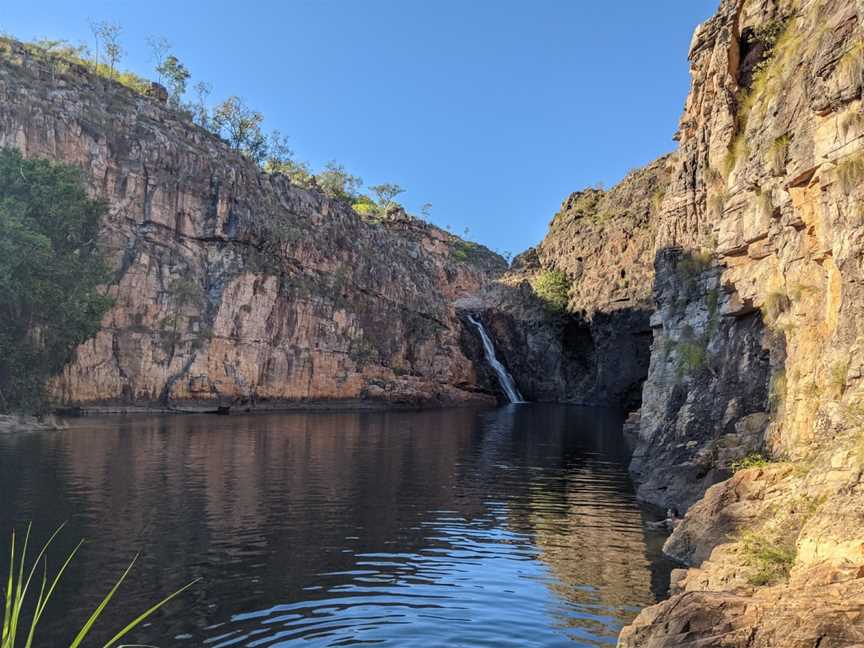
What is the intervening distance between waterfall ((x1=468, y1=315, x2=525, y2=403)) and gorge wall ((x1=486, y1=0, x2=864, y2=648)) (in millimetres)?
72010

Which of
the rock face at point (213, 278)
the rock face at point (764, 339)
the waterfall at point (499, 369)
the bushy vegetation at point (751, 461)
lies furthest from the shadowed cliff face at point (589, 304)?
the bushy vegetation at point (751, 461)

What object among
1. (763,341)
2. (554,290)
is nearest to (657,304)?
(763,341)

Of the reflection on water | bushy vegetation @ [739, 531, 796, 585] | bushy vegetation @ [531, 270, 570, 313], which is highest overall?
bushy vegetation @ [531, 270, 570, 313]

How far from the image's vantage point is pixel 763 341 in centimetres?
2659

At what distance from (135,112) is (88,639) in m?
75.9

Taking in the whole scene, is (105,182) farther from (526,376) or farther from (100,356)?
(526,376)

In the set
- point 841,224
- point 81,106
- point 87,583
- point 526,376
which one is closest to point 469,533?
point 87,583

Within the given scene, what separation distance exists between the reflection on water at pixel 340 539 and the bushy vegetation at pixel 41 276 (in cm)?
1115

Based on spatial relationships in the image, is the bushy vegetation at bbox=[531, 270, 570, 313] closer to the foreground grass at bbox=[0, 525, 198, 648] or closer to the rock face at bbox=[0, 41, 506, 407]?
the rock face at bbox=[0, 41, 506, 407]

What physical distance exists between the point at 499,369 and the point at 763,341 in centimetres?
8491

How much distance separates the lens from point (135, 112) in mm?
78312

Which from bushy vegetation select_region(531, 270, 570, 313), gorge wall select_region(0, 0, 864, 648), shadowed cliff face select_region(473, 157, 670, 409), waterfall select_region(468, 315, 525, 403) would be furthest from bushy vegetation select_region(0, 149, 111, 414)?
waterfall select_region(468, 315, 525, 403)

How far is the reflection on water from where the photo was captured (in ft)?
46.4

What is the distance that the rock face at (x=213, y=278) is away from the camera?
224 feet
